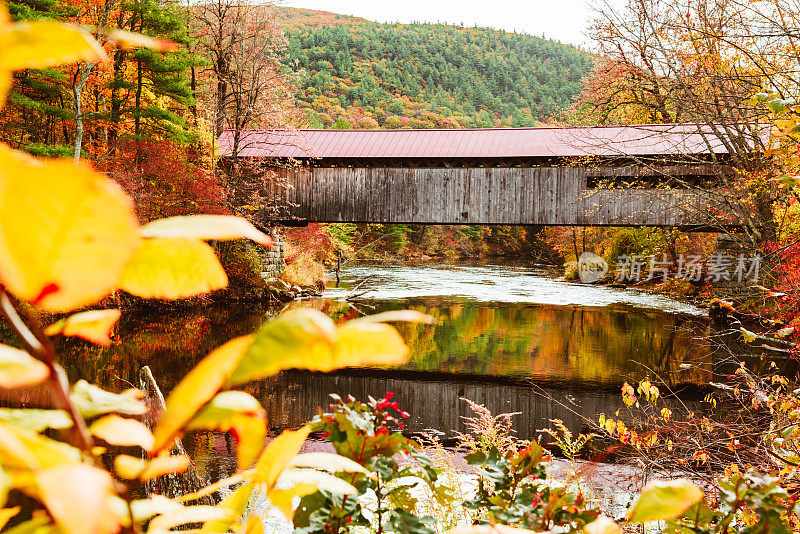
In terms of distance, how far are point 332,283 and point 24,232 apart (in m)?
20.1

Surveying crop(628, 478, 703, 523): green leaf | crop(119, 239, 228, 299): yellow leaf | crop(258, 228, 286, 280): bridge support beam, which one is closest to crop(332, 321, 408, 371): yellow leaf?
crop(119, 239, 228, 299): yellow leaf

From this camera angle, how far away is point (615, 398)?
784 centimetres

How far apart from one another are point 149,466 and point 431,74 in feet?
302

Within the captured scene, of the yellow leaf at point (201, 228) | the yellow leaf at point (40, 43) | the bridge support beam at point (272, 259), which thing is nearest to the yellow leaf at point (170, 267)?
the yellow leaf at point (201, 228)

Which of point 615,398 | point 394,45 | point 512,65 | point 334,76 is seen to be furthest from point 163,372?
point 512,65

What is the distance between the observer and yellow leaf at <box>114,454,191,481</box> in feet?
1.47

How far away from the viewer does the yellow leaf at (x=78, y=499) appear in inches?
8.9

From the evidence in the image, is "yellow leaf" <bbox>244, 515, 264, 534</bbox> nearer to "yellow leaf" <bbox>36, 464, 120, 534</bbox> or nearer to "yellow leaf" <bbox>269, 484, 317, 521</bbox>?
"yellow leaf" <bbox>269, 484, 317, 521</bbox>

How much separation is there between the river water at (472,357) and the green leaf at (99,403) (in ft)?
14.0

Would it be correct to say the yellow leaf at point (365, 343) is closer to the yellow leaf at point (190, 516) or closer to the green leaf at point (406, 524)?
the yellow leaf at point (190, 516)

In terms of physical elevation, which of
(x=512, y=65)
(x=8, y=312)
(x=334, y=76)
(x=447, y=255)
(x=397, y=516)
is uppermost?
(x=512, y=65)

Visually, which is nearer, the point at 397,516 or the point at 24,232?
the point at 24,232

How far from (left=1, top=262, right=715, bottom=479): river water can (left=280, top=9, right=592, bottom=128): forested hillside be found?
47406 millimetres

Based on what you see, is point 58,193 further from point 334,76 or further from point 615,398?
point 334,76
